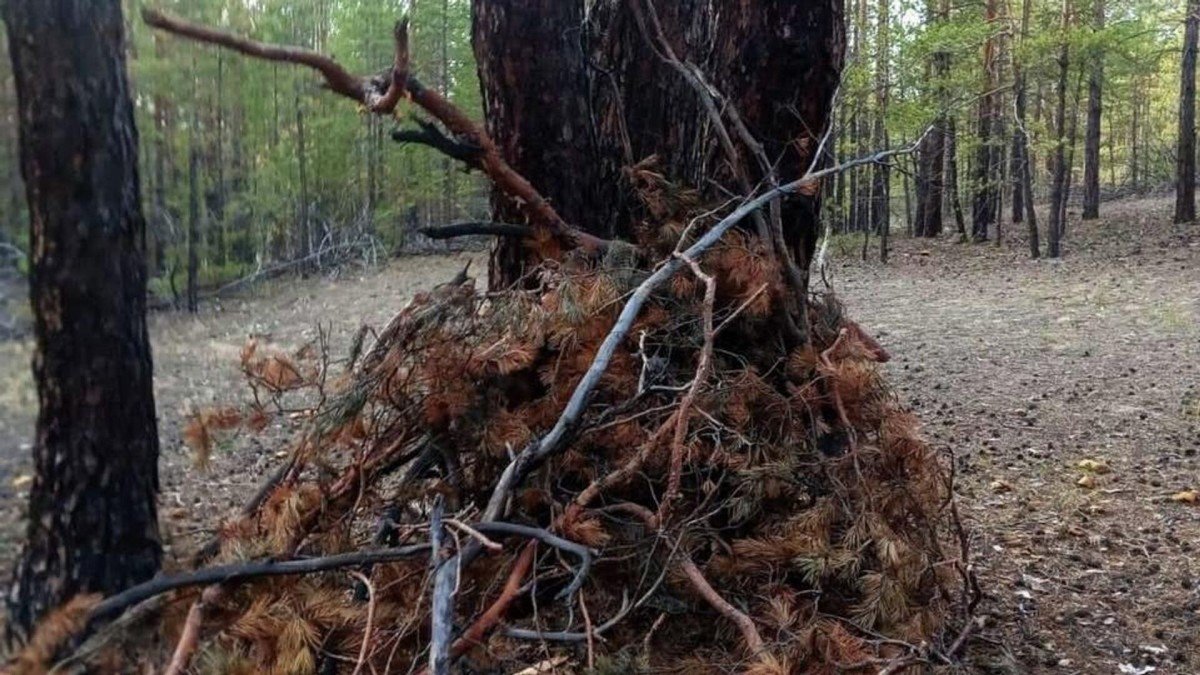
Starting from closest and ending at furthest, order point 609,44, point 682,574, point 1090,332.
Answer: point 682,574
point 609,44
point 1090,332

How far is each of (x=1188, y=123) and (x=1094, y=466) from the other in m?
13.5

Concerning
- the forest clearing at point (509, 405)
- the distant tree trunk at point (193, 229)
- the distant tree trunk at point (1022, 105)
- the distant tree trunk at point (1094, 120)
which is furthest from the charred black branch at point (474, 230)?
the distant tree trunk at point (1094, 120)

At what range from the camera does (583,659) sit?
1669 millimetres

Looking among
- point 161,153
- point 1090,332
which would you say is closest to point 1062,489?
point 161,153

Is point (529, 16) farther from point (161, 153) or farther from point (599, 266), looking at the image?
point (161, 153)

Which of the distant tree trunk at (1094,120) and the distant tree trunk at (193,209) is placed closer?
the distant tree trunk at (193,209)

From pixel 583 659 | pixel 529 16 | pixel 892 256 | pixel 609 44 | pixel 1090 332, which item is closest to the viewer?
pixel 583 659

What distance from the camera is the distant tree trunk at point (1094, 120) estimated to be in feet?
46.2

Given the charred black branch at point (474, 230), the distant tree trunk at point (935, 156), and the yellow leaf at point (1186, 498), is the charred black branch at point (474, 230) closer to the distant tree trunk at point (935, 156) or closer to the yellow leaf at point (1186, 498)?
the yellow leaf at point (1186, 498)

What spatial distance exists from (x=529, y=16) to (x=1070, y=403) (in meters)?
4.36

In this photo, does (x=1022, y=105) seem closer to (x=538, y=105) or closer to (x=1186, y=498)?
(x=1186, y=498)

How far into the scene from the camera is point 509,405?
82.0 inches

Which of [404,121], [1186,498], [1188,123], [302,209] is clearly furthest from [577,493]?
[1188,123]

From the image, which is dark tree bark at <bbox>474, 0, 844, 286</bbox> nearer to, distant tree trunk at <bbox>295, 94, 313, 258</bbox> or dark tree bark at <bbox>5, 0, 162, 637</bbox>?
dark tree bark at <bbox>5, 0, 162, 637</bbox>
